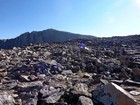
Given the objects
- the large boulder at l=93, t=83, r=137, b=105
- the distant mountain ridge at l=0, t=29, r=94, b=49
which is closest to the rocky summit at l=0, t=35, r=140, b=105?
the large boulder at l=93, t=83, r=137, b=105

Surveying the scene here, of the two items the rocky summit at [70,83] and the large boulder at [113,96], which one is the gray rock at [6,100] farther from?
the large boulder at [113,96]

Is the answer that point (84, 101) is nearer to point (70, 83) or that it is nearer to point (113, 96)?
point (113, 96)

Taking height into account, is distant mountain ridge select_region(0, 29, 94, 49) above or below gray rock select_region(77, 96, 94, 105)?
below

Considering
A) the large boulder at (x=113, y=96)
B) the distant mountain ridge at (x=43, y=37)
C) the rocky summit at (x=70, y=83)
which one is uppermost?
the large boulder at (x=113, y=96)

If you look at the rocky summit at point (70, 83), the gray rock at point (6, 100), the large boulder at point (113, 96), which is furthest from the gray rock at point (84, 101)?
the gray rock at point (6, 100)

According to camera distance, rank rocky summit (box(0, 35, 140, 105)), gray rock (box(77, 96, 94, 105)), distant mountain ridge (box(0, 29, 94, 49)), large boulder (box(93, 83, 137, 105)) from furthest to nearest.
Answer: distant mountain ridge (box(0, 29, 94, 49)) < rocky summit (box(0, 35, 140, 105)) < gray rock (box(77, 96, 94, 105)) < large boulder (box(93, 83, 137, 105))

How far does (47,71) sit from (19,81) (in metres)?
1.27

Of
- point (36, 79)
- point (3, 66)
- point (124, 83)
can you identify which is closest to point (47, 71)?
point (36, 79)

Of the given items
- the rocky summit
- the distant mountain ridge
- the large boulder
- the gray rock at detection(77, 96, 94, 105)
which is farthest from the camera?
the distant mountain ridge

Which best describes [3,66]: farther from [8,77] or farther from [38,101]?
[38,101]

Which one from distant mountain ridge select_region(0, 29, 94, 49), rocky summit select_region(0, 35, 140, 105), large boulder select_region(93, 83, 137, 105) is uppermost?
large boulder select_region(93, 83, 137, 105)

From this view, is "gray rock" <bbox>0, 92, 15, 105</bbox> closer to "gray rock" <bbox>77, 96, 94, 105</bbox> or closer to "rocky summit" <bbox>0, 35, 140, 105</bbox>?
"rocky summit" <bbox>0, 35, 140, 105</bbox>

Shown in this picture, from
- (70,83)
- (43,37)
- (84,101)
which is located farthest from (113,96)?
(43,37)

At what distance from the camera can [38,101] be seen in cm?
630
